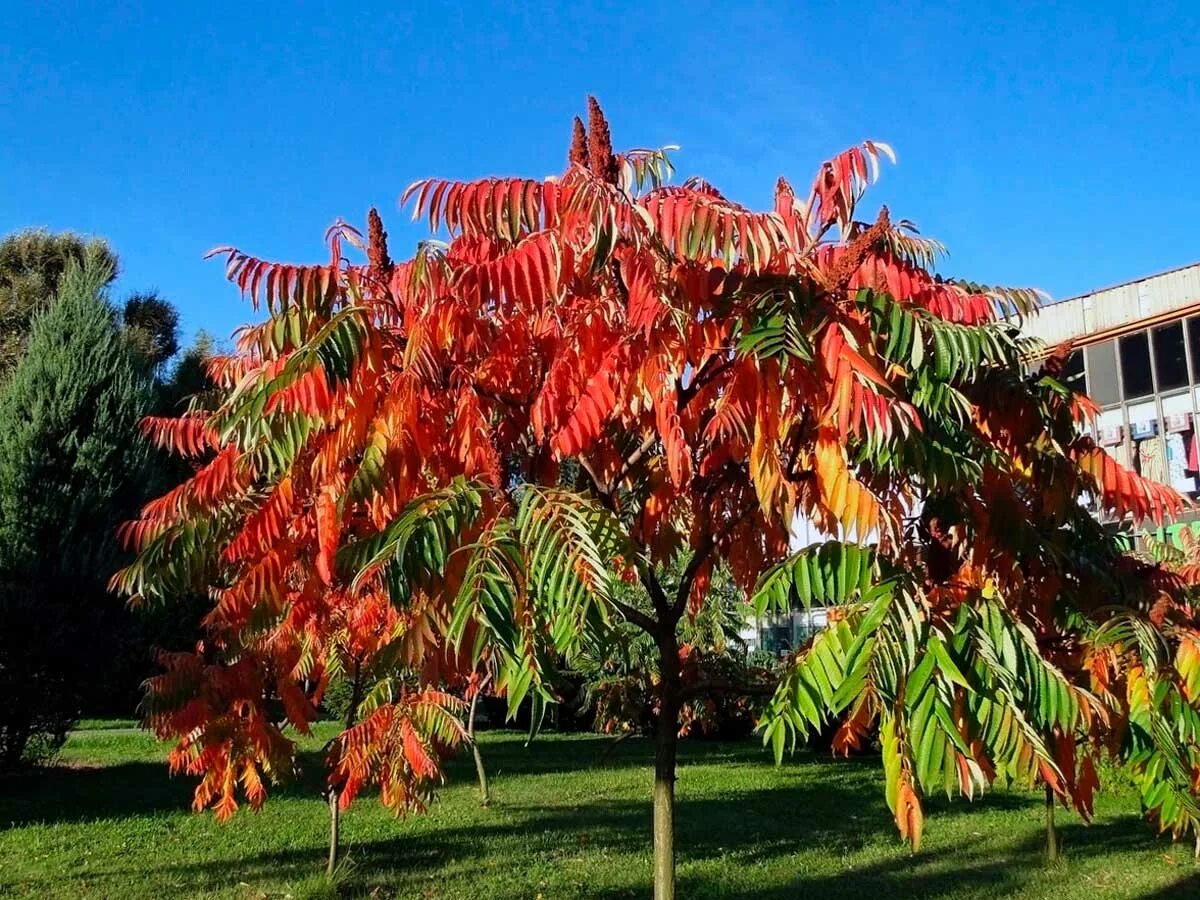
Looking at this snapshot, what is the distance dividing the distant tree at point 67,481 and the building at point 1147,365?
13.8m

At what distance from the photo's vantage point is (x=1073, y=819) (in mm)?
11555

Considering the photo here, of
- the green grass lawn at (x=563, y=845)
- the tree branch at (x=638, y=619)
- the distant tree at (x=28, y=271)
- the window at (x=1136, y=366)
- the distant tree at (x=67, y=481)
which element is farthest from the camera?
the distant tree at (x=28, y=271)

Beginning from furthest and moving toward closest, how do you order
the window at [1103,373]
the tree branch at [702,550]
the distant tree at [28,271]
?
1. the distant tree at [28,271]
2. the window at [1103,373]
3. the tree branch at [702,550]

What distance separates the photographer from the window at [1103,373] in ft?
54.2

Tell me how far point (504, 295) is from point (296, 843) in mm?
8354

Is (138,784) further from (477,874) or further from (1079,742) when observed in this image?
(1079,742)

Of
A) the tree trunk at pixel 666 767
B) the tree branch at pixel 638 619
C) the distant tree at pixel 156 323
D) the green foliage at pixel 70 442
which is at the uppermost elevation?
the distant tree at pixel 156 323

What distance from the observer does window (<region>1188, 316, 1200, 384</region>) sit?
602 inches

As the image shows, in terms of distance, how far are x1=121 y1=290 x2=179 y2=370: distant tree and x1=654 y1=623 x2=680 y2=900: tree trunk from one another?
79.4 feet

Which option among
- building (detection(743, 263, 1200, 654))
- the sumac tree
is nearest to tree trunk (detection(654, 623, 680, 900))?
the sumac tree

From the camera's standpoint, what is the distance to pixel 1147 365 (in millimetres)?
16062

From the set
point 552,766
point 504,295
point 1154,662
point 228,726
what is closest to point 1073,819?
point 552,766

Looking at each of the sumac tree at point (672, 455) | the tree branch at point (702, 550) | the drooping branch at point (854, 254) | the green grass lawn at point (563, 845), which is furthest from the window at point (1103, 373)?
the drooping branch at point (854, 254)

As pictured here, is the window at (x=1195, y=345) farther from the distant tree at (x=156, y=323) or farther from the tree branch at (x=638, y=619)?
the distant tree at (x=156, y=323)
